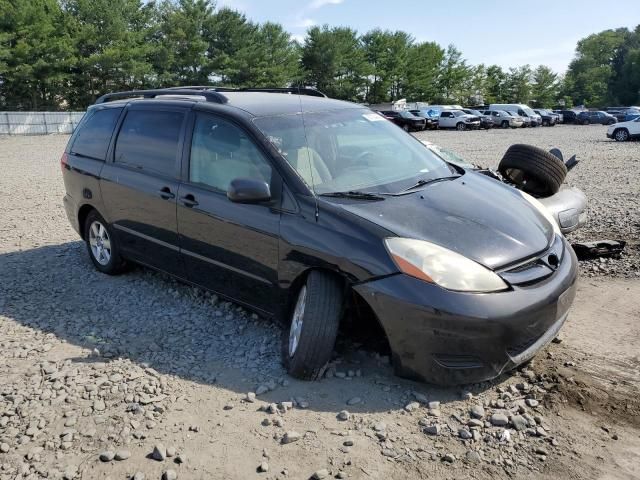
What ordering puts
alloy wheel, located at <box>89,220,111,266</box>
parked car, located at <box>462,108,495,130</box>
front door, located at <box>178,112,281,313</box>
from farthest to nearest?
1. parked car, located at <box>462,108,495,130</box>
2. alloy wheel, located at <box>89,220,111,266</box>
3. front door, located at <box>178,112,281,313</box>

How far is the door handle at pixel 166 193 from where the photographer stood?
4.48m

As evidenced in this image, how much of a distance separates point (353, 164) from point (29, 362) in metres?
2.74

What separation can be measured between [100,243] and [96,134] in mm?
1116

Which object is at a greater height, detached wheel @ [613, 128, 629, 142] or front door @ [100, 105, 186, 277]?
front door @ [100, 105, 186, 277]

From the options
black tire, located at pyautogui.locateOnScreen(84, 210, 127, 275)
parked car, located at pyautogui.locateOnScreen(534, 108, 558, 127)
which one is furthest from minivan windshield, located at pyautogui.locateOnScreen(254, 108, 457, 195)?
parked car, located at pyautogui.locateOnScreen(534, 108, 558, 127)

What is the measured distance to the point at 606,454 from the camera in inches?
109

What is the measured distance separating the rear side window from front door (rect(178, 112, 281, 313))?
146 centimetres

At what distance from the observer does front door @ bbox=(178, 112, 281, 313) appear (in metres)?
3.81

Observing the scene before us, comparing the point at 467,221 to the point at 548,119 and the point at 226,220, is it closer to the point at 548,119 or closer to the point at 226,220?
the point at 226,220

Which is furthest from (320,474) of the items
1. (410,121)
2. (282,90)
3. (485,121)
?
(485,121)

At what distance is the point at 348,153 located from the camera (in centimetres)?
416

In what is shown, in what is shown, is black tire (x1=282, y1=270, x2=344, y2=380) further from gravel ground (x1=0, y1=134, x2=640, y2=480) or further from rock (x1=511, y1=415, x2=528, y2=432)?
rock (x1=511, y1=415, x2=528, y2=432)

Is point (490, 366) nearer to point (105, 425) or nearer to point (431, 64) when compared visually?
point (105, 425)

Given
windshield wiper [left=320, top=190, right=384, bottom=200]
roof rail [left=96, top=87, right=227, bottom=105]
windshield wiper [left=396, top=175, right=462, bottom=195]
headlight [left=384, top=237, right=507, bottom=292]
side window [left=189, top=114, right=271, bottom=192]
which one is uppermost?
roof rail [left=96, top=87, right=227, bottom=105]
